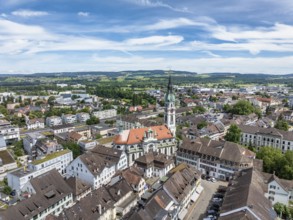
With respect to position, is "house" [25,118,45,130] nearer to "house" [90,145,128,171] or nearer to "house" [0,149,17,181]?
"house" [0,149,17,181]

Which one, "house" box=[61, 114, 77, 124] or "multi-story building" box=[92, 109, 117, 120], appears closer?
"house" box=[61, 114, 77, 124]

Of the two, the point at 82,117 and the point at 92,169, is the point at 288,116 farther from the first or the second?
the point at 92,169

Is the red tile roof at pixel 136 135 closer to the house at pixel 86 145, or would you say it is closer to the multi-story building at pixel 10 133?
the house at pixel 86 145

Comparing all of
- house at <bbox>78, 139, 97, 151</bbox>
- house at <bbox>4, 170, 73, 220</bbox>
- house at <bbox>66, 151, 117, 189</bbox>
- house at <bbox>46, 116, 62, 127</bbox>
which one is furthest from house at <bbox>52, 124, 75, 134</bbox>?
house at <bbox>4, 170, 73, 220</bbox>

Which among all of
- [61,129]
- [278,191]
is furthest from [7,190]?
[61,129]

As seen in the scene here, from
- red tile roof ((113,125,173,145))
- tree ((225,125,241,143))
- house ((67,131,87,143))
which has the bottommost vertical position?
house ((67,131,87,143))
